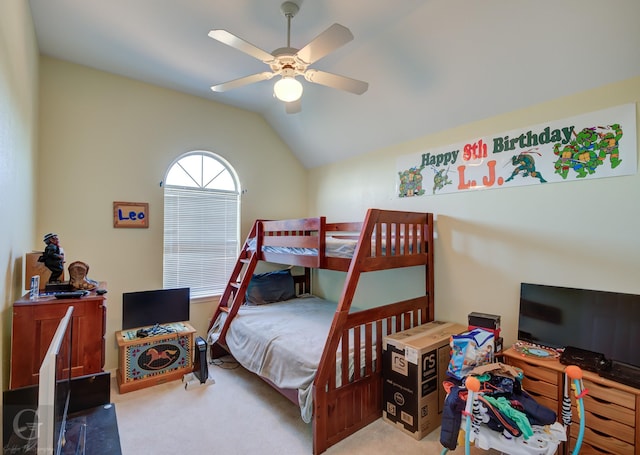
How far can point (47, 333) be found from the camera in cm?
203

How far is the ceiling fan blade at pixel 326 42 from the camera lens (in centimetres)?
169

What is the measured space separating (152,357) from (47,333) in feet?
4.01

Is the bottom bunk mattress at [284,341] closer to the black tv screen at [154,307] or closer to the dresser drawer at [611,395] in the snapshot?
the black tv screen at [154,307]

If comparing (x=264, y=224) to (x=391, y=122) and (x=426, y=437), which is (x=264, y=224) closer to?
(x=391, y=122)

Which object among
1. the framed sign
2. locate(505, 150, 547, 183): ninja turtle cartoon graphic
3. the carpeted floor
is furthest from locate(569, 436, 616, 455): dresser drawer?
the framed sign

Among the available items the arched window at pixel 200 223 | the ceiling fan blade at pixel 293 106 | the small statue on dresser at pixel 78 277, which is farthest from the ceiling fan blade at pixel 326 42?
the arched window at pixel 200 223

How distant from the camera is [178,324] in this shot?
3.45 m

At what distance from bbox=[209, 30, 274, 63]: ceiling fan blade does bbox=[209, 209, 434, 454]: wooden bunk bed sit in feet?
4.29

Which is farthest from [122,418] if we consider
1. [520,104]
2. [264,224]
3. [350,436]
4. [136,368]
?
[520,104]

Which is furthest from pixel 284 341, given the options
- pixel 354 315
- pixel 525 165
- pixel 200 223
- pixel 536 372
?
pixel 525 165

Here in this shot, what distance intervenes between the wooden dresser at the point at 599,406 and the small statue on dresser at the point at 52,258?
3429 millimetres

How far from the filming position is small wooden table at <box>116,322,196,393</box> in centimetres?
296

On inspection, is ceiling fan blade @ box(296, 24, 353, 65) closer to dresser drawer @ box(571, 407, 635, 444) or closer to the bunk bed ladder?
the bunk bed ladder

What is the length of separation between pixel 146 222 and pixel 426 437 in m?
3.35
